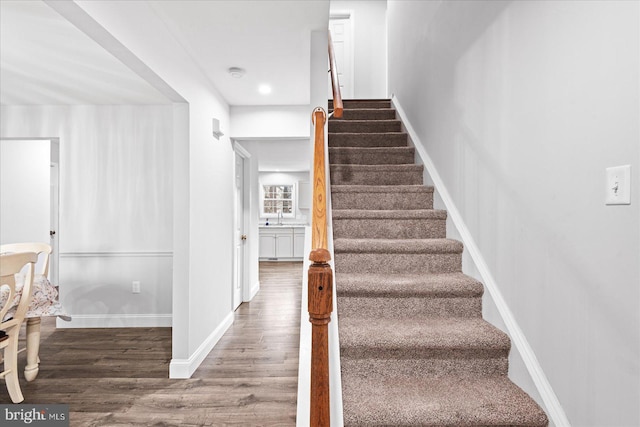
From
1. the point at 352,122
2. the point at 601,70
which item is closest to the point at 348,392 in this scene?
the point at 601,70

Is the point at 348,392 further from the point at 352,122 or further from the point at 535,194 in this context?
the point at 352,122

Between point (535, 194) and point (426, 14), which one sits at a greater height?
point (426, 14)

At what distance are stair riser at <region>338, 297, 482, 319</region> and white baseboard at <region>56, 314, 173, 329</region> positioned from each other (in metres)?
2.72

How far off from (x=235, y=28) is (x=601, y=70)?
2004mm

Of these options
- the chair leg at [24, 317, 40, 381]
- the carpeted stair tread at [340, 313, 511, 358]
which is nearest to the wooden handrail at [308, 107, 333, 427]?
the carpeted stair tread at [340, 313, 511, 358]

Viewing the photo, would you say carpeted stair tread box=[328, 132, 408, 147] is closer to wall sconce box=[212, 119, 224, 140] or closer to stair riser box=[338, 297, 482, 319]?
wall sconce box=[212, 119, 224, 140]

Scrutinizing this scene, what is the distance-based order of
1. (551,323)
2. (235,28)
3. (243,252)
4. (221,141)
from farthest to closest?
(243,252), (221,141), (235,28), (551,323)

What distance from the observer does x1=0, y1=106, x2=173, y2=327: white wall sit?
12.5 feet

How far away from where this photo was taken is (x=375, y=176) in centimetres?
294

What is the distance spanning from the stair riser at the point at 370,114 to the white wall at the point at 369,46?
1.60m

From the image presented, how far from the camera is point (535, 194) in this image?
4.93ft

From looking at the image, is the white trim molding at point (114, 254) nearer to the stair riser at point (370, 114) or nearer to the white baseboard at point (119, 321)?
the white baseboard at point (119, 321)

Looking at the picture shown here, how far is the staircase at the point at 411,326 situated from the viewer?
54.4 inches

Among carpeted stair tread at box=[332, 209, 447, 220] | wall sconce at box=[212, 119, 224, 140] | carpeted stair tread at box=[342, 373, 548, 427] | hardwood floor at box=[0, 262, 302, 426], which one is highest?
wall sconce at box=[212, 119, 224, 140]
